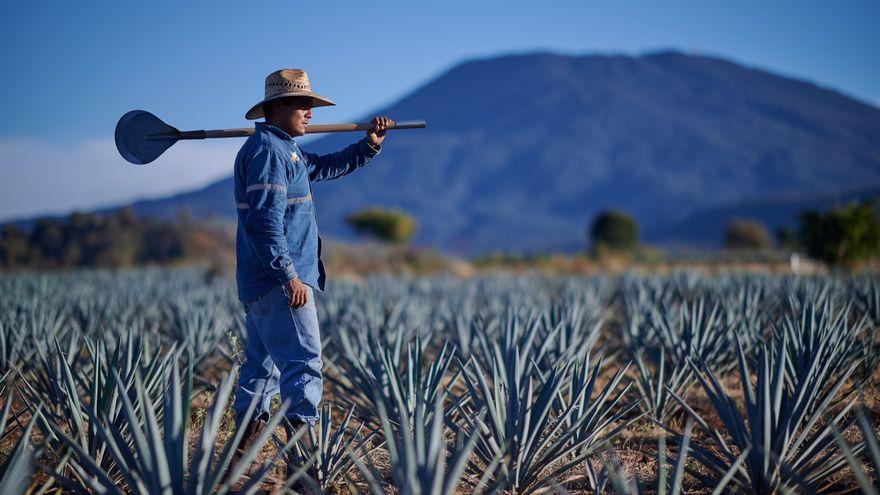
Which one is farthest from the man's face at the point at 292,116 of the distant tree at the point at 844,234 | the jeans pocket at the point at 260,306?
the distant tree at the point at 844,234

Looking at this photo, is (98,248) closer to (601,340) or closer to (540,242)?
(601,340)

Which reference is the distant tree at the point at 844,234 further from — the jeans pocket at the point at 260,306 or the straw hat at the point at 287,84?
the jeans pocket at the point at 260,306

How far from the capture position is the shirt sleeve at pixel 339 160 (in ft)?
10.00

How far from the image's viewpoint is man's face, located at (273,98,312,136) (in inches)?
109

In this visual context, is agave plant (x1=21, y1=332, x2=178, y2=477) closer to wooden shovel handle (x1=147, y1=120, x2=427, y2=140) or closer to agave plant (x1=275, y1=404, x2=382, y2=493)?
agave plant (x1=275, y1=404, x2=382, y2=493)

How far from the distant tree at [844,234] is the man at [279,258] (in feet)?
32.9

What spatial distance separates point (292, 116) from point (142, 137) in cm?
79

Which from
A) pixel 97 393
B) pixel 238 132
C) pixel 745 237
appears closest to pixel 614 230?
pixel 745 237

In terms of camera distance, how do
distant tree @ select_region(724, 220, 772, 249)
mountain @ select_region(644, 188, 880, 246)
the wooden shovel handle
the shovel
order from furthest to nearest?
mountain @ select_region(644, 188, 880, 246)
distant tree @ select_region(724, 220, 772, 249)
the shovel
the wooden shovel handle

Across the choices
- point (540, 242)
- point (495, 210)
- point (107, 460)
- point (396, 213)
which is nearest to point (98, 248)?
point (107, 460)

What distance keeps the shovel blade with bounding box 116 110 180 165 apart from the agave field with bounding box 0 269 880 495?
0.79 meters

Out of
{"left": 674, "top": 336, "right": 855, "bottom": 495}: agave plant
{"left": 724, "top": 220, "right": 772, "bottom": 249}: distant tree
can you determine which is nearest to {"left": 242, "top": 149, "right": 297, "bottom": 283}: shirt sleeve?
{"left": 674, "top": 336, "right": 855, "bottom": 495}: agave plant

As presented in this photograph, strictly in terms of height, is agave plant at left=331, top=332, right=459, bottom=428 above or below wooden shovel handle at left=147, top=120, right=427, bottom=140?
below

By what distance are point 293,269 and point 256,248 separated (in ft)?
0.51
